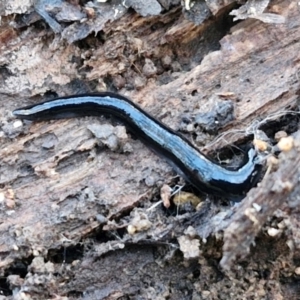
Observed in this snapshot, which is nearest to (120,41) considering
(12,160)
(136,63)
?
(136,63)

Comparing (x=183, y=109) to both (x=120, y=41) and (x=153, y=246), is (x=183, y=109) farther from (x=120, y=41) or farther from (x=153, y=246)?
(x=153, y=246)

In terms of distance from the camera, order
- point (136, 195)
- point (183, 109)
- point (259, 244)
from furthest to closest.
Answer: point (183, 109), point (136, 195), point (259, 244)

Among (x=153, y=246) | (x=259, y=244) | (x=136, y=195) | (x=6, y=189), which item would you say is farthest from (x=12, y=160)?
(x=259, y=244)

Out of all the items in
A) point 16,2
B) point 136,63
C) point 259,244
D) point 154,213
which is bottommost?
point 259,244

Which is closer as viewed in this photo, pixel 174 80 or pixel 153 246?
pixel 153 246

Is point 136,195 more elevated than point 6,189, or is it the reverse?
point 6,189

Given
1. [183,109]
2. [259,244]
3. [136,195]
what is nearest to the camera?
[259,244]
